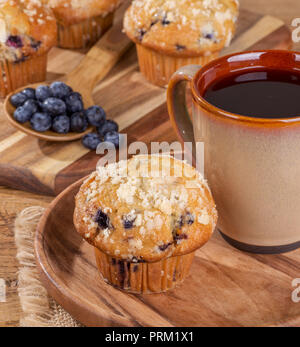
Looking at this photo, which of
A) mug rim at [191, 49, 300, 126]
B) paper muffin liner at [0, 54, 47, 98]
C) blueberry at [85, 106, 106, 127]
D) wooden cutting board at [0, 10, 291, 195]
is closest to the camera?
mug rim at [191, 49, 300, 126]

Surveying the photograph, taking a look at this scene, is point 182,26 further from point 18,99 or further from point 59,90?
point 18,99

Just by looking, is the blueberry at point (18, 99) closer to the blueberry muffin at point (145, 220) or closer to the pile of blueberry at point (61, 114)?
the pile of blueberry at point (61, 114)

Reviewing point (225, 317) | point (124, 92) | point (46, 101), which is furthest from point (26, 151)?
point (225, 317)

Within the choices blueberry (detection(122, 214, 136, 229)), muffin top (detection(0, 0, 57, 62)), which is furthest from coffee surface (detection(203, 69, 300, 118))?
muffin top (detection(0, 0, 57, 62))

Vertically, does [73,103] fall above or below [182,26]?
below

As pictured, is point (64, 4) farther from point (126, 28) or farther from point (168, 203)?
point (168, 203)

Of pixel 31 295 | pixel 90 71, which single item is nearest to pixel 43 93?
pixel 90 71

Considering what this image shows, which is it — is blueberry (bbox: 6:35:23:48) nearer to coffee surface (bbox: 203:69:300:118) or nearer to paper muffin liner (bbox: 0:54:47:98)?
paper muffin liner (bbox: 0:54:47:98)
